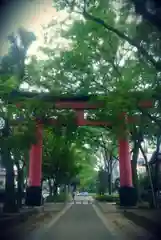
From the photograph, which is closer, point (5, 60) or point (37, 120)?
point (5, 60)

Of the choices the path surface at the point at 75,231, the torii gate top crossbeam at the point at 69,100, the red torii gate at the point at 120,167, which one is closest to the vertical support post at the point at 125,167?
the red torii gate at the point at 120,167

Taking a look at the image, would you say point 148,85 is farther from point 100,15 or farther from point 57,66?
point 57,66

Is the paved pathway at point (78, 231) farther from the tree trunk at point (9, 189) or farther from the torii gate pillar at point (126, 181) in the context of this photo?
the torii gate pillar at point (126, 181)

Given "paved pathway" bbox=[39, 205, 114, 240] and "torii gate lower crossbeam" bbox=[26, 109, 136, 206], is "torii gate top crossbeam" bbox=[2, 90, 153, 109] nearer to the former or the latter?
"torii gate lower crossbeam" bbox=[26, 109, 136, 206]

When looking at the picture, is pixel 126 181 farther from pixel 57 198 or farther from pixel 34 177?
pixel 57 198

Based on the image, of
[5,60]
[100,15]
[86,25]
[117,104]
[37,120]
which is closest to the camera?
[100,15]

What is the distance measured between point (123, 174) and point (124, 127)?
24.4ft

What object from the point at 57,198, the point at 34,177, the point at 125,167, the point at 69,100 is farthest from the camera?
the point at 57,198

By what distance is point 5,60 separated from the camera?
12656mm

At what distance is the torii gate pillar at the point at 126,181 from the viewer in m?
20.2

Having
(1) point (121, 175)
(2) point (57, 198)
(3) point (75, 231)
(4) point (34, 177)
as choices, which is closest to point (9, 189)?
(3) point (75, 231)

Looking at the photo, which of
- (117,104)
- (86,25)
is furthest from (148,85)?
(86,25)

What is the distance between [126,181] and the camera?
2041cm

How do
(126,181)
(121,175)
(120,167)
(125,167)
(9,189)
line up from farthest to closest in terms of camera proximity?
(120,167) → (121,175) → (125,167) → (126,181) → (9,189)
